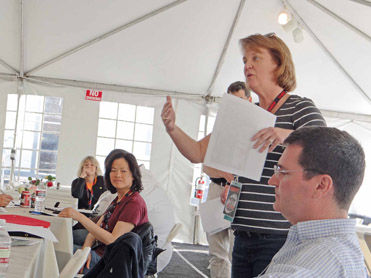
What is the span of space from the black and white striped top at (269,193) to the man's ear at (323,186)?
64cm

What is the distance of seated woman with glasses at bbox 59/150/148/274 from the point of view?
2.87m

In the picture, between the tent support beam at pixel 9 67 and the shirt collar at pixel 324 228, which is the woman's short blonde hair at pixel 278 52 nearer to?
the shirt collar at pixel 324 228

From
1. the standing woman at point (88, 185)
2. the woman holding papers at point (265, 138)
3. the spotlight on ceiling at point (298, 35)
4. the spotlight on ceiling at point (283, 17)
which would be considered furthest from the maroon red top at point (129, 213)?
the spotlight on ceiling at point (298, 35)

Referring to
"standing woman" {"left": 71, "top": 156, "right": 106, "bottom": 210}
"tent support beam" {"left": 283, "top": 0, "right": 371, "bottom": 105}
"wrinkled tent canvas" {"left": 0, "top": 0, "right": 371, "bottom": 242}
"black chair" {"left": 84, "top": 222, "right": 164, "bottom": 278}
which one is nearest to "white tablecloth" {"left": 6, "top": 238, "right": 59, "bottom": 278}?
"black chair" {"left": 84, "top": 222, "right": 164, "bottom": 278}

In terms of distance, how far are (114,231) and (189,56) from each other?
423cm

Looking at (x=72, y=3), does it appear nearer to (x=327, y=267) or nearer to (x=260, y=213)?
(x=260, y=213)

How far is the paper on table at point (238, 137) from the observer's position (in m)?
1.71

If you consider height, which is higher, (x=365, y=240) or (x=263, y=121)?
(x=263, y=121)

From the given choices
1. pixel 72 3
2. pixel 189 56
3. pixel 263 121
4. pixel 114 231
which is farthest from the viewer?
pixel 189 56

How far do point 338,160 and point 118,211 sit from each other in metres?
2.14

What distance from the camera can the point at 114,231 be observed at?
2.86 meters

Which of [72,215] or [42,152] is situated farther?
[42,152]

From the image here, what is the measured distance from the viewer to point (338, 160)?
105 centimetres

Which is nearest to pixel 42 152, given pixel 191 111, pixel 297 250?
pixel 191 111
